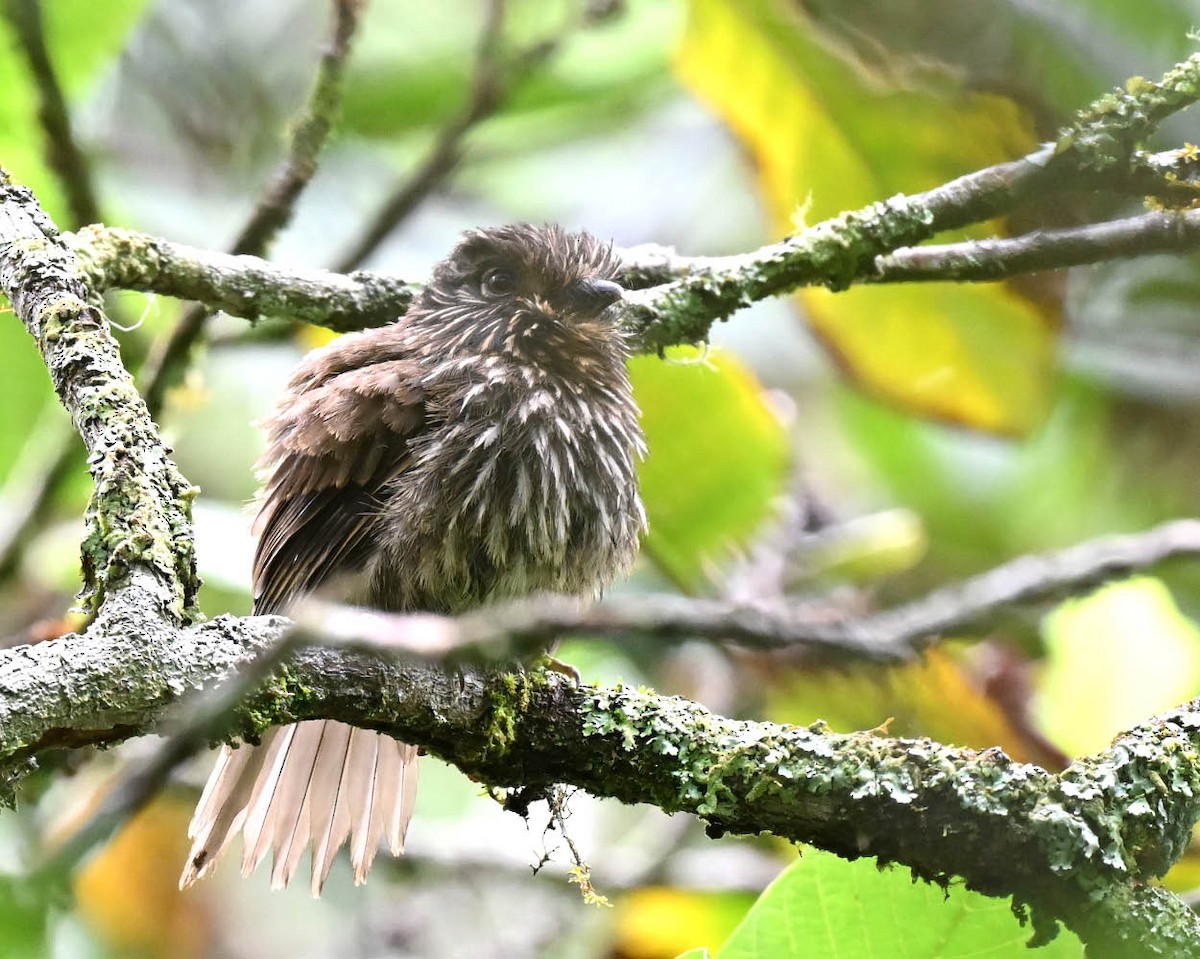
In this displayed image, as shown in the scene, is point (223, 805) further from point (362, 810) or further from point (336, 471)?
point (336, 471)

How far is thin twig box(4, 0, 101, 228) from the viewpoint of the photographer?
2992 millimetres

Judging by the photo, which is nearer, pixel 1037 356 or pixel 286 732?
pixel 286 732

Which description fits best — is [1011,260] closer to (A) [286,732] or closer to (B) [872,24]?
(B) [872,24]

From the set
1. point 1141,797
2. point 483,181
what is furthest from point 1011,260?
point 483,181

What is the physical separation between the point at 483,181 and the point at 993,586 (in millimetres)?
2761

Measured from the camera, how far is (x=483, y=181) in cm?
504

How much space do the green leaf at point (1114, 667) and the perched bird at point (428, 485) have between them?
3.29 ft

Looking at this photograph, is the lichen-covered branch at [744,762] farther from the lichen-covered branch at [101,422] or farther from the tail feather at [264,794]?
the tail feather at [264,794]

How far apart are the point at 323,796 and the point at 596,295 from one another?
3.75 ft

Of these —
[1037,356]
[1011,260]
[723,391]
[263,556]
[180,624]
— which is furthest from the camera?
[723,391]

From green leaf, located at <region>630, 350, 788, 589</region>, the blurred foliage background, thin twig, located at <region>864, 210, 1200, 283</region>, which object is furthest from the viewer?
green leaf, located at <region>630, 350, 788, 589</region>

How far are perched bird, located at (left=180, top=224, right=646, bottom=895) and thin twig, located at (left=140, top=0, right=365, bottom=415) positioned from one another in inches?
10.3

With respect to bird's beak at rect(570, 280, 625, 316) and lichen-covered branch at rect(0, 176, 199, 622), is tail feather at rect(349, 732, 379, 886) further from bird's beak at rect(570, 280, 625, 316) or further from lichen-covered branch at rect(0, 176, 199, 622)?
lichen-covered branch at rect(0, 176, 199, 622)

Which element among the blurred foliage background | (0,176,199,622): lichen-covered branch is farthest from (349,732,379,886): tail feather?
(0,176,199,622): lichen-covered branch
